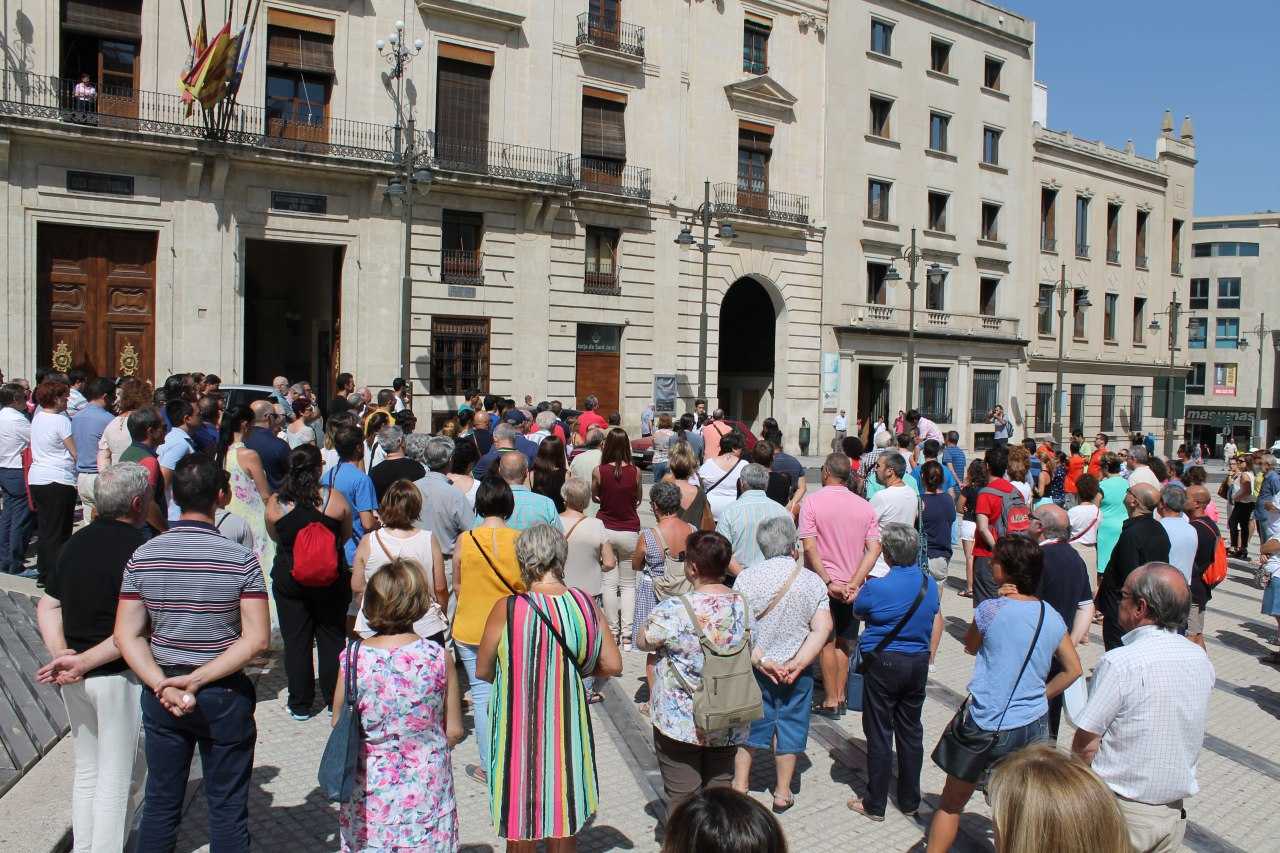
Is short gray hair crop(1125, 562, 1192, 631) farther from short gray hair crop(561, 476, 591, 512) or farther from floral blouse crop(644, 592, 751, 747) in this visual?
short gray hair crop(561, 476, 591, 512)

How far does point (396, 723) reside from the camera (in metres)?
3.93

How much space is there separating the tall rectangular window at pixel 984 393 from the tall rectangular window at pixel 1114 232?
10.1m

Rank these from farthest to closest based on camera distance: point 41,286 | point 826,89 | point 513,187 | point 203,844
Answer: point 826,89
point 513,187
point 41,286
point 203,844

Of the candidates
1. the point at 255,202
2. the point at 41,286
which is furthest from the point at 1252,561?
the point at 41,286

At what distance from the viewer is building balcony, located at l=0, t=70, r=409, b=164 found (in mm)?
20266

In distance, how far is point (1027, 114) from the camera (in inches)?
1574

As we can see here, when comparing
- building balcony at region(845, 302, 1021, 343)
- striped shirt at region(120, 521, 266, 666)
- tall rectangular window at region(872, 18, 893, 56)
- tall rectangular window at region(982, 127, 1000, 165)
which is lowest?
striped shirt at region(120, 521, 266, 666)

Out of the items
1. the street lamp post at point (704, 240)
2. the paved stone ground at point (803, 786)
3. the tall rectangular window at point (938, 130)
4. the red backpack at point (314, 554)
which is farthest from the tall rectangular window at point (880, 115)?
the red backpack at point (314, 554)

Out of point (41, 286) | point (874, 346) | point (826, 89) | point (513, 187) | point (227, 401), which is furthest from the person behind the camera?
point (874, 346)

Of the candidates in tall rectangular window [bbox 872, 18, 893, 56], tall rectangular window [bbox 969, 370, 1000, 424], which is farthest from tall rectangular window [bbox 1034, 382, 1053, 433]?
tall rectangular window [bbox 872, 18, 893, 56]

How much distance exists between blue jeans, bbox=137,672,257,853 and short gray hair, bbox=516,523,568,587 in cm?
133

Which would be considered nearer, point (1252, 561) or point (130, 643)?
point (130, 643)

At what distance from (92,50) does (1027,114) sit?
33.8 meters

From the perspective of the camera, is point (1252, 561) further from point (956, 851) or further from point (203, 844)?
point (203, 844)
